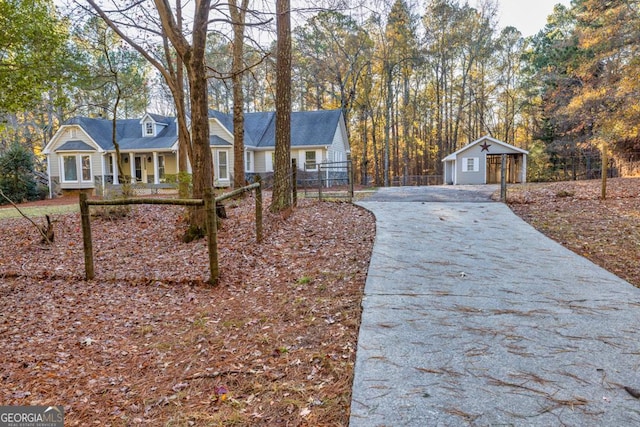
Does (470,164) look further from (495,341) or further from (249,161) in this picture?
(495,341)

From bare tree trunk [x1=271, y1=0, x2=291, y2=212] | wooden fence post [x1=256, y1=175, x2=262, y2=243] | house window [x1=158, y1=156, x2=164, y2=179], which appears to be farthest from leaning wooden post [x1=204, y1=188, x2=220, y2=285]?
house window [x1=158, y1=156, x2=164, y2=179]

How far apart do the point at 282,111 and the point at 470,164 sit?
748 inches

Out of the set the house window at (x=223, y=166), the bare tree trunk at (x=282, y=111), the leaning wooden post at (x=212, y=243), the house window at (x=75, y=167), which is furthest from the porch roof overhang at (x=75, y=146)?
the leaning wooden post at (x=212, y=243)

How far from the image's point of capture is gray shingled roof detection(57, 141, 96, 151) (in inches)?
923

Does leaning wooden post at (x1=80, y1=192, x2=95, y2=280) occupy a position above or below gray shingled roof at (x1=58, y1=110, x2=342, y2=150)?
below

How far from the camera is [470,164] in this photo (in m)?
25.4

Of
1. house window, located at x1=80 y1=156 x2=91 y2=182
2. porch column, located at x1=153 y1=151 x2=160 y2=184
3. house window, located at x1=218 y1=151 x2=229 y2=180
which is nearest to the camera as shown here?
house window, located at x1=218 y1=151 x2=229 y2=180

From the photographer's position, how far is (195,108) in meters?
7.36

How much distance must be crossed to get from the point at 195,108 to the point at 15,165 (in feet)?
57.7

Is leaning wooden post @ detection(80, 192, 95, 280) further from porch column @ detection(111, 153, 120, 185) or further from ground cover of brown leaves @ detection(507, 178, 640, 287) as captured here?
porch column @ detection(111, 153, 120, 185)

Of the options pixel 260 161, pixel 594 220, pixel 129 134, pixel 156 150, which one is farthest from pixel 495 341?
pixel 129 134

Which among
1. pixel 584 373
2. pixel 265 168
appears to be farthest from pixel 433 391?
pixel 265 168

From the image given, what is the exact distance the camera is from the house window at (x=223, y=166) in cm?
2275

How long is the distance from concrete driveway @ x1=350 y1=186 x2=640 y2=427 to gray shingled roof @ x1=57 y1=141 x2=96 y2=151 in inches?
896
